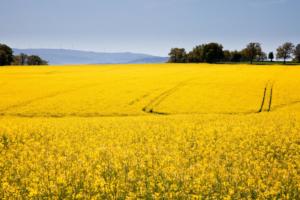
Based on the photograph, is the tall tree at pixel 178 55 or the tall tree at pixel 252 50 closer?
the tall tree at pixel 252 50

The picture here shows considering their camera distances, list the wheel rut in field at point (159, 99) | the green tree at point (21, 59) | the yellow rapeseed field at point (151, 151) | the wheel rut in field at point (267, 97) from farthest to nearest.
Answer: the green tree at point (21, 59) < the wheel rut in field at point (159, 99) < the wheel rut in field at point (267, 97) < the yellow rapeseed field at point (151, 151)

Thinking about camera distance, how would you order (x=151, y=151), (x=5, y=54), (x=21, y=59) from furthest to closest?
(x=21, y=59)
(x=5, y=54)
(x=151, y=151)

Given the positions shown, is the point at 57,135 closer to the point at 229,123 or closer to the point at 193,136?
the point at 193,136

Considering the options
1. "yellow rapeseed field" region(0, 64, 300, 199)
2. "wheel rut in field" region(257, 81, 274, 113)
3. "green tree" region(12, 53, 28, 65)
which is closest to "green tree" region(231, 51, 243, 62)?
"green tree" region(12, 53, 28, 65)

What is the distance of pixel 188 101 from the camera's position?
1076 inches

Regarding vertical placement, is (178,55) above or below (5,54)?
above

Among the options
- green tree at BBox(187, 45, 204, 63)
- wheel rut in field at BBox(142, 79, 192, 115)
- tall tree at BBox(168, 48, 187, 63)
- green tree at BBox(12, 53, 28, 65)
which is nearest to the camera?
wheel rut in field at BBox(142, 79, 192, 115)

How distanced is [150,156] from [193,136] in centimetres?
417

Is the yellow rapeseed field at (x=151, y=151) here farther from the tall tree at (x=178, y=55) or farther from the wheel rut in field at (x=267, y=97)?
the tall tree at (x=178, y=55)

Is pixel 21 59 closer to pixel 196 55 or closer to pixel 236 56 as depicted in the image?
pixel 196 55

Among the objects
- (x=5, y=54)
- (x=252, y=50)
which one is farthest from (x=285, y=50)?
(x=5, y=54)

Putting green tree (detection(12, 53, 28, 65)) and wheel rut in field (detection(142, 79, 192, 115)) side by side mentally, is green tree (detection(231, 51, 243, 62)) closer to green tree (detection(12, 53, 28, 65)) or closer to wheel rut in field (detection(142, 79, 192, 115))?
green tree (detection(12, 53, 28, 65))

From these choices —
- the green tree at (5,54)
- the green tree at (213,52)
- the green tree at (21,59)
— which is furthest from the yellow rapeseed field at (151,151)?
the green tree at (21,59)

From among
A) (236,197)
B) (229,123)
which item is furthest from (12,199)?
(229,123)
